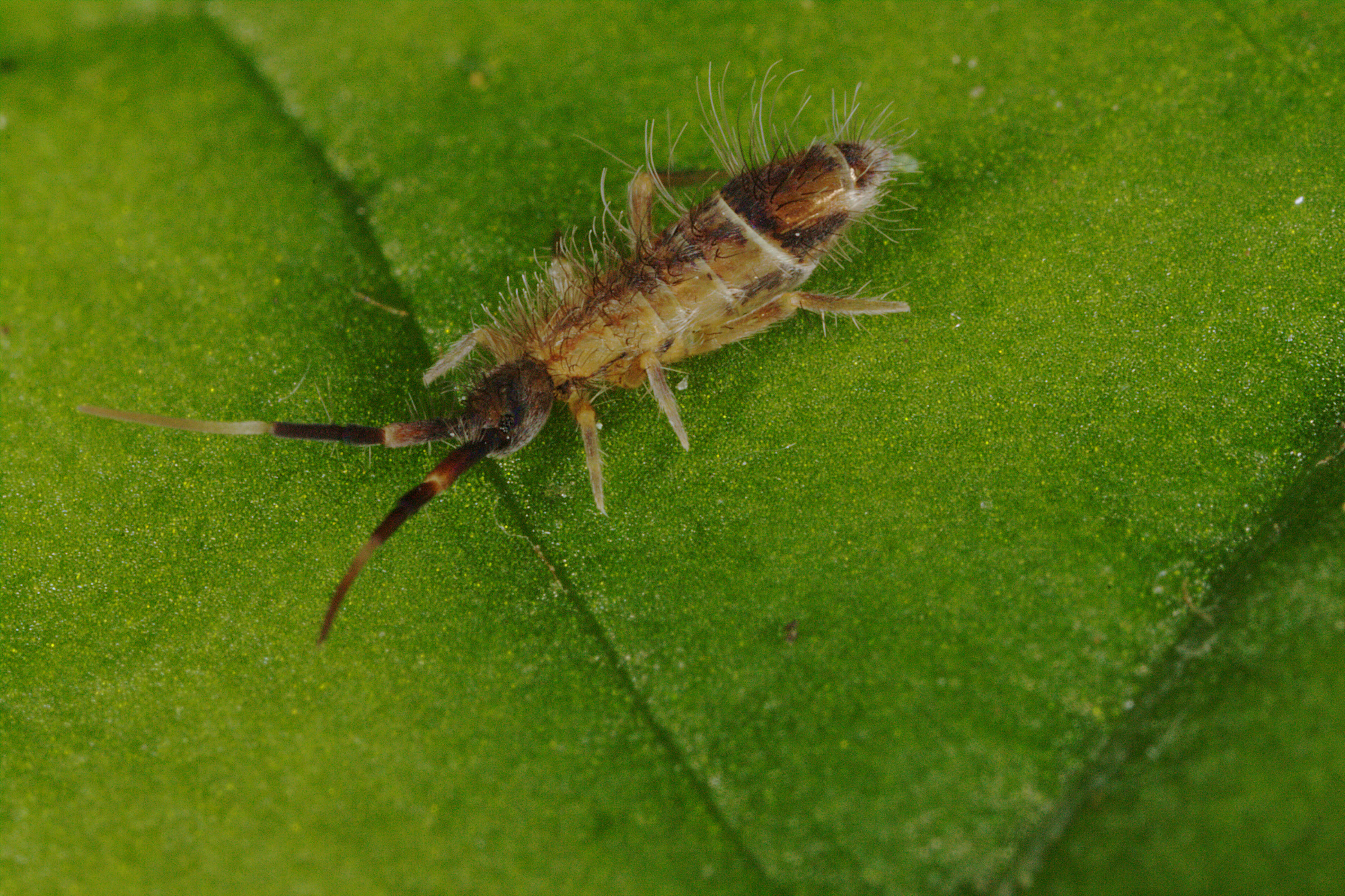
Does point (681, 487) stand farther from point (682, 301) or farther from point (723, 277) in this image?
point (723, 277)

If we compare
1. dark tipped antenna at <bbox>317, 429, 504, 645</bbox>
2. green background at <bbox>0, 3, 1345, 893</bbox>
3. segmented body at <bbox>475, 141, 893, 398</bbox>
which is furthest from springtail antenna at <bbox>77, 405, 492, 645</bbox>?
segmented body at <bbox>475, 141, 893, 398</bbox>

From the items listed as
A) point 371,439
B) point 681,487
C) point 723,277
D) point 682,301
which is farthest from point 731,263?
point 371,439

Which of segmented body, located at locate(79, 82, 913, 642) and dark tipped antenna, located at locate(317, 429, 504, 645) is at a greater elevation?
segmented body, located at locate(79, 82, 913, 642)

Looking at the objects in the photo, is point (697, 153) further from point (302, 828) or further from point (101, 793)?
point (101, 793)

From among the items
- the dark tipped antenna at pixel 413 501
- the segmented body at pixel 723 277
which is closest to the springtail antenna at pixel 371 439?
the dark tipped antenna at pixel 413 501

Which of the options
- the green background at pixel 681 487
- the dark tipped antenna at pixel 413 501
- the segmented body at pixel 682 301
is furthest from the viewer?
the segmented body at pixel 682 301

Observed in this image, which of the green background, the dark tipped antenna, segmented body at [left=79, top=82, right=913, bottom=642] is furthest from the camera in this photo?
segmented body at [left=79, top=82, right=913, bottom=642]

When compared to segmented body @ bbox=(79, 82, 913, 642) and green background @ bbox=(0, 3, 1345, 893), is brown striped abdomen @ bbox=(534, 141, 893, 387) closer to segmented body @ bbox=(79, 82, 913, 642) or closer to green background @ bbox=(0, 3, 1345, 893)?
segmented body @ bbox=(79, 82, 913, 642)

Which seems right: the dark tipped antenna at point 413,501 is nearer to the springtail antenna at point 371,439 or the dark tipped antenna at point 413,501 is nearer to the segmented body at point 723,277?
the springtail antenna at point 371,439
